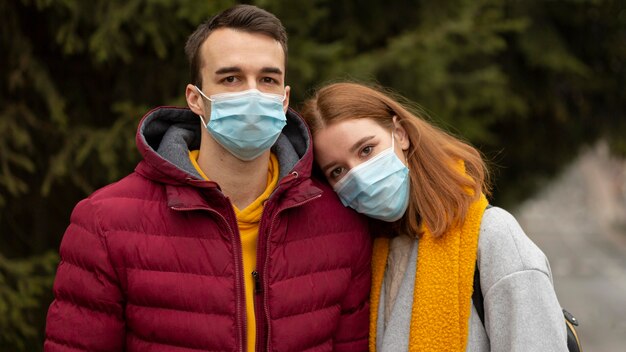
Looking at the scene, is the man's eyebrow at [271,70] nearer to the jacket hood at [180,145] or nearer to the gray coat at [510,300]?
the jacket hood at [180,145]

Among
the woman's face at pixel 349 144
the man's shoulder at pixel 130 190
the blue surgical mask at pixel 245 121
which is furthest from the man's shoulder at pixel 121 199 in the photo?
the woman's face at pixel 349 144

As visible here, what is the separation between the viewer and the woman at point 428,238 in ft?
8.93

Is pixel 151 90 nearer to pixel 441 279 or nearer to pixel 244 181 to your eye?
pixel 244 181

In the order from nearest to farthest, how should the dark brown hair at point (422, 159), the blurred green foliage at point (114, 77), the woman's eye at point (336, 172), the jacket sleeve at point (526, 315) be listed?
the jacket sleeve at point (526, 315) → the dark brown hair at point (422, 159) → the woman's eye at point (336, 172) → the blurred green foliage at point (114, 77)

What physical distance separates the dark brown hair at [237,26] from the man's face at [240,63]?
24mm

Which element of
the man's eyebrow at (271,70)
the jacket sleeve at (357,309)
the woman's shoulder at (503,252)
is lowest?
the jacket sleeve at (357,309)

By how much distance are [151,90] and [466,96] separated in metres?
2.64

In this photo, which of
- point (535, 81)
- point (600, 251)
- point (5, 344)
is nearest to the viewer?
point (5, 344)

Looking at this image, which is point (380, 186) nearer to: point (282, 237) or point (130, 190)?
point (282, 237)

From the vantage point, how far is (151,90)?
559 centimetres

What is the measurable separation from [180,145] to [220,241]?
1.41 feet

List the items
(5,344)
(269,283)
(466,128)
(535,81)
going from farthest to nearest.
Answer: (535,81) < (466,128) < (5,344) < (269,283)

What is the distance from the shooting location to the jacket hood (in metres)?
2.77

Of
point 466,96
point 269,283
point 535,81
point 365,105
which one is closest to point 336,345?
point 269,283
